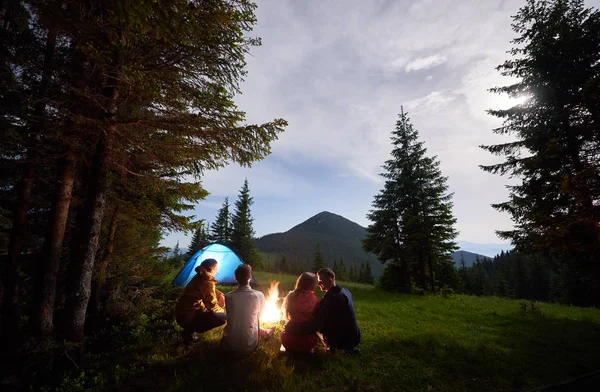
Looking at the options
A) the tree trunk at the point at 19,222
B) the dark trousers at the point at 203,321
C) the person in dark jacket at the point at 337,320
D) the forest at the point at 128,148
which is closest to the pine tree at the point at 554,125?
the forest at the point at 128,148

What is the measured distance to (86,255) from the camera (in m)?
5.02

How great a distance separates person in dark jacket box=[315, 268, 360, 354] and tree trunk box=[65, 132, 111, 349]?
4882 millimetres

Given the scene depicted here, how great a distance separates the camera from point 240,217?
34.7m

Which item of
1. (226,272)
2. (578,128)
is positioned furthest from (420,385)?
(226,272)

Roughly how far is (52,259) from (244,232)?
28.4 metres

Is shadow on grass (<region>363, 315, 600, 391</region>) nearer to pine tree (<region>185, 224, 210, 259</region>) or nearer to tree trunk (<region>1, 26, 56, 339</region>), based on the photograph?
tree trunk (<region>1, 26, 56, 339</region>)

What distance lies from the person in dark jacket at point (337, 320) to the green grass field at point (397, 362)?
0.30 metres

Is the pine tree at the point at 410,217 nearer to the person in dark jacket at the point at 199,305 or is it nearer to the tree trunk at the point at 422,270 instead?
the tree trunk at the point at 422,270

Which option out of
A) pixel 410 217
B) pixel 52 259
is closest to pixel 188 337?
pixel 52 259

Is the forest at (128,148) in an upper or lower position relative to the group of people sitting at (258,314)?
upper

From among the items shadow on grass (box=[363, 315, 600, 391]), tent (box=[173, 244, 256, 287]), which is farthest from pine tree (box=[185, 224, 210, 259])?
shadow on grass (box=[363, 315, 600, 391])

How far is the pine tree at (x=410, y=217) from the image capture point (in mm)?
16078

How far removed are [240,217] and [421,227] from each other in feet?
82.4

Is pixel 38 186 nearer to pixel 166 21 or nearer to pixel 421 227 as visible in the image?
pixel 166 21
